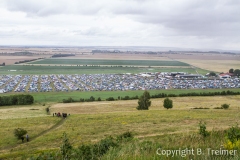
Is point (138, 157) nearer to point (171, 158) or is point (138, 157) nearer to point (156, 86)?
point (171, 158)

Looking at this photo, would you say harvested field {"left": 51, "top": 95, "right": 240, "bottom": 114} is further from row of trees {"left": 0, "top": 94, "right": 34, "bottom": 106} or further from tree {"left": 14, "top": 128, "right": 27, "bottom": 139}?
tree {"left": 14, "top": 128, "right": 27, "bottom": 139}

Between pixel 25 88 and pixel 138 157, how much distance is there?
87644 millimetres

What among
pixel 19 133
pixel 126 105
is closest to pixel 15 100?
pixel 126 105

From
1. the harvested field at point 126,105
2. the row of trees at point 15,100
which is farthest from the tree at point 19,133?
the row of trees at point 15,100

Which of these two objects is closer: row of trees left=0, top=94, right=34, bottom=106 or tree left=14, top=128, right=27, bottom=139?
tree left=14, top=128, right=27, bottom=139

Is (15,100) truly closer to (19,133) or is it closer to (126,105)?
(126,105)

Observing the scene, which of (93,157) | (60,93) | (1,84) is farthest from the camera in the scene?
(1,84)

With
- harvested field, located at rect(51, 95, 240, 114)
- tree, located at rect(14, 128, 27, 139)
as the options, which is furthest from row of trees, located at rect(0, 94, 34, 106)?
tree, located at rect(14, 128, 27, 139)

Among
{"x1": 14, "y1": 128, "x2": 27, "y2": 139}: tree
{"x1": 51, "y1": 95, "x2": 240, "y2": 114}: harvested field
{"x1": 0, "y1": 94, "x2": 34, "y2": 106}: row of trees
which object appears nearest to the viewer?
{"x1": 14, "y1": 128, "x2": 27, "y2": 139}: tree

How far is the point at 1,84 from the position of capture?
9394cm

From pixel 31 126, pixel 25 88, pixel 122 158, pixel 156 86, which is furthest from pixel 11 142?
pixel 156 86

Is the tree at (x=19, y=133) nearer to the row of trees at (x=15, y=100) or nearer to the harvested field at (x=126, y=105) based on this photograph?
the harvested field at (x=126, y=105)

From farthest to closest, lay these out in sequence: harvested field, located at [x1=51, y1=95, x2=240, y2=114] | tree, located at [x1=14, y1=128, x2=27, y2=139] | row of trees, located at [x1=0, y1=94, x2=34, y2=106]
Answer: row of trees, located at [x1=0, y1=94, x2=34, y2=106] → harvested field, located at [x1=51, y1=95, x2=240, y2=114] → tree, located at [x1=14, y1=128, x2=27, y2=139]

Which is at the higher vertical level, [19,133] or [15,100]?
[19,133]
